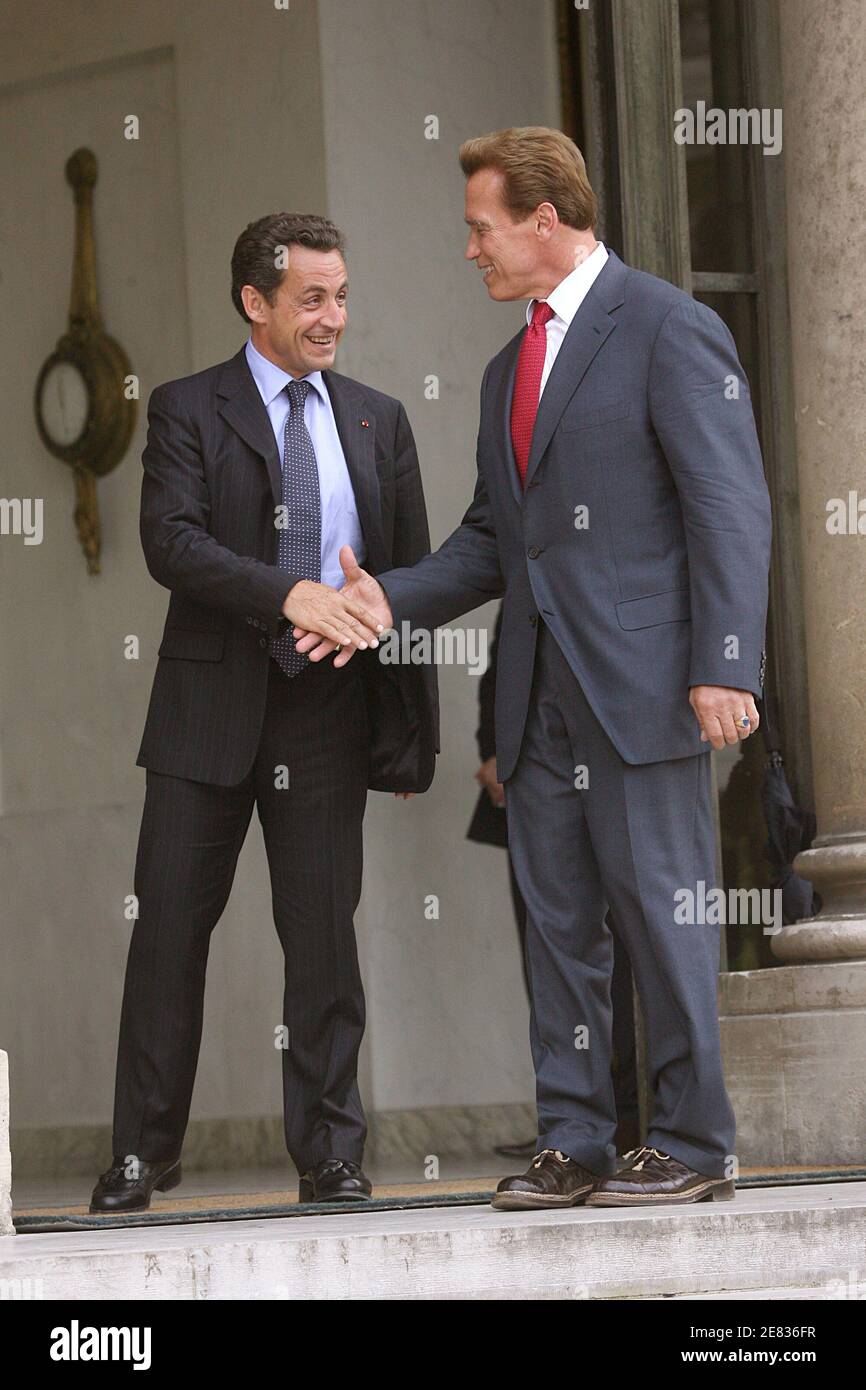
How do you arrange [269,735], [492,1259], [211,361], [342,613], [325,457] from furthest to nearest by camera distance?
1. [211,361]
2. [325,457]
3. [269,735]
4. [342,613]
5. [492,1259]

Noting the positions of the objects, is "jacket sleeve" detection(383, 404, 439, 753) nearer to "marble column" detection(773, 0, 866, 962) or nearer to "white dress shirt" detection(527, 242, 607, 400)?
"white dress shirt" detection(527, 242, 607, 400)

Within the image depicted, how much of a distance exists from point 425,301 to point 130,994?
11.4 feet

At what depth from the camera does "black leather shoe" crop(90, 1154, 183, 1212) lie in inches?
185

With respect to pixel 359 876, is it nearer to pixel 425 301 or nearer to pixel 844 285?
pixel 844 285

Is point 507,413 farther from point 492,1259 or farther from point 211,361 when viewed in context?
point 211,361

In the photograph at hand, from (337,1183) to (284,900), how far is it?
1.94ft

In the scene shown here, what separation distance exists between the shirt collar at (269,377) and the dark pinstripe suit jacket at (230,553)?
0.02m

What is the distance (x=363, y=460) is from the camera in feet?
16.2

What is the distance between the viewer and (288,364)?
195 inches

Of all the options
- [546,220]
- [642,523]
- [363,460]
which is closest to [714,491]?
[642,523]

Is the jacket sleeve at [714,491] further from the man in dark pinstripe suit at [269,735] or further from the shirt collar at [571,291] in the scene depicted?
the man in dark pinstripe suit at [269,735]

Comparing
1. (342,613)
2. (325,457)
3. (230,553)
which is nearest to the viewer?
(342,613)

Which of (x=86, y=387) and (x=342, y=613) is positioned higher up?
(x=86, y=387)
